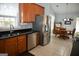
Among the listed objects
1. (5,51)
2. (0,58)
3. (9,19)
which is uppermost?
(9,19)

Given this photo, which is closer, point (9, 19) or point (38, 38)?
point (9, 19)

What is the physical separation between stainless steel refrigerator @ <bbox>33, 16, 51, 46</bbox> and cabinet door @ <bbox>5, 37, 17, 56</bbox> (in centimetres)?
41

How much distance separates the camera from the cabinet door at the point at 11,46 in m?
1.63

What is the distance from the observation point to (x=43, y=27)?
6.02 ft

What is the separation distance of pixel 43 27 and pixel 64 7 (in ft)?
1.63

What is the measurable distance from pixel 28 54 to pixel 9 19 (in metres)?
0.68

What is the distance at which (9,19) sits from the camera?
1682 millimetres

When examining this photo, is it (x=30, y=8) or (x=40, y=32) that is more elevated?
(x=30, y=8)

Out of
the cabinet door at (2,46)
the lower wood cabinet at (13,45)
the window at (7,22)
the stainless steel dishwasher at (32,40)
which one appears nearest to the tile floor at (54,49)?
the stainless steel dishwasher at (32,40)

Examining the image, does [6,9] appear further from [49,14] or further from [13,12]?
[49,14]

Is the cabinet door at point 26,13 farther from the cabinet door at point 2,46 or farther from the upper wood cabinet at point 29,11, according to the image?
the cabinet door at point 2,46

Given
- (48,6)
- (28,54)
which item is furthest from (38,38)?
(48,6)

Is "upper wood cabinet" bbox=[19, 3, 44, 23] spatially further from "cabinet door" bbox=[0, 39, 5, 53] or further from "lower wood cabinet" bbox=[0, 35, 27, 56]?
"cabinet door" bbox=[0, 39, 5, 53]

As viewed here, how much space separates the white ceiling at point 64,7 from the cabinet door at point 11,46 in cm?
84
